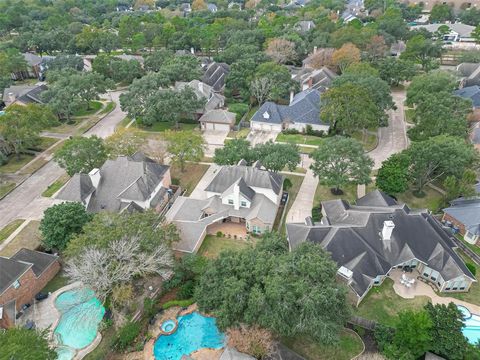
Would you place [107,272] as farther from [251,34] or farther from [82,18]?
[82,18]

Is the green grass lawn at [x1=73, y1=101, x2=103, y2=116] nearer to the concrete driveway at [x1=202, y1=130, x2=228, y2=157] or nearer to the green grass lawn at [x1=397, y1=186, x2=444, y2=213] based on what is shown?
the concrete driveway at [x1=202, y1=130, x2=228, y2=157]

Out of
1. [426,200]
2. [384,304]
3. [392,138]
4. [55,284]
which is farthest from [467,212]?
[55,284]

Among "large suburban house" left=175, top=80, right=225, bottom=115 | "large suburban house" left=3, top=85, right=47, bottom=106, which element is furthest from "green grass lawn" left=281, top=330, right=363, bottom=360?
"large suburban house" left=3, top=85, right=47, bottom=106

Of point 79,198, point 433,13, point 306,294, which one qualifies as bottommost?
point 433,13

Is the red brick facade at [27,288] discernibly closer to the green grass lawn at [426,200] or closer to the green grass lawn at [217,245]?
the green grass lawn at [217,245]

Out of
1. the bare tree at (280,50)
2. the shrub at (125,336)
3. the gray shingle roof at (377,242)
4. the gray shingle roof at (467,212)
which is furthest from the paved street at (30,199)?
the bare tree at (280,50)

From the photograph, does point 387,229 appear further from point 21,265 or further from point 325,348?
point 21,265

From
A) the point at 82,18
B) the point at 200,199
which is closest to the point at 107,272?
the point at 200,199

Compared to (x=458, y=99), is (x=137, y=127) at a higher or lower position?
lower
